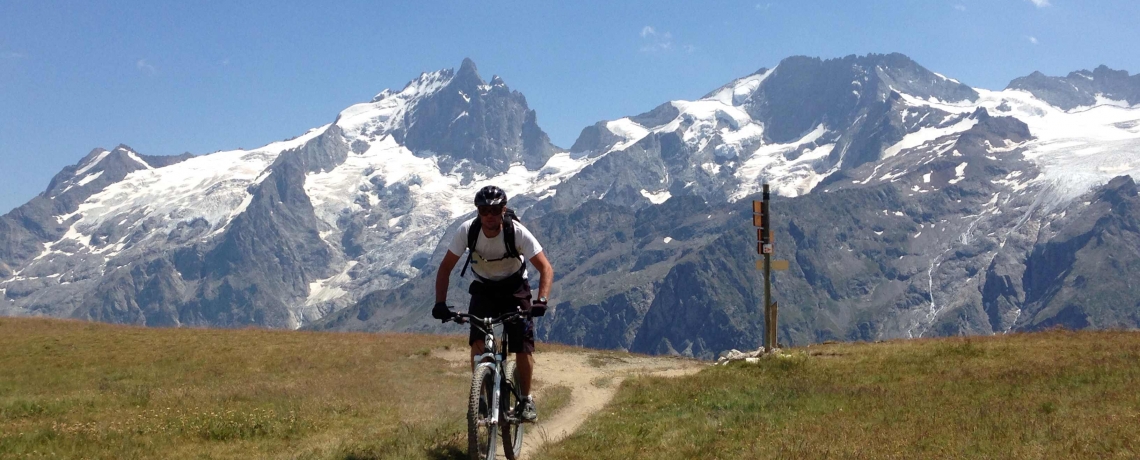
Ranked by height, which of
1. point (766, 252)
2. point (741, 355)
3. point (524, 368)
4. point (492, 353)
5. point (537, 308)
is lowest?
point (741, 355)

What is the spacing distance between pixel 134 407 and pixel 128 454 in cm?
572

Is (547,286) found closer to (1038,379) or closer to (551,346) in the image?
(1038,379)

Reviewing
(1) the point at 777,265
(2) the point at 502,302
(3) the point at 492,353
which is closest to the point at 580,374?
(1) the point at 777,265

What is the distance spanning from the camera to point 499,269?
14500 millimetres

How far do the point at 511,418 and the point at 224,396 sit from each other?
→ 396 inches

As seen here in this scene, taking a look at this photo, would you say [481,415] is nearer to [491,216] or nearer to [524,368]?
[524,368]

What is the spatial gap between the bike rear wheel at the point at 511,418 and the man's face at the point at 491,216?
2426mm

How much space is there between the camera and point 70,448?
1536 centimetres

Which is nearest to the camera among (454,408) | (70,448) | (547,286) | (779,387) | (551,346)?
(547,286)

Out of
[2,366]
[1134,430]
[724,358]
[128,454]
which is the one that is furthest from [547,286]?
[2,366]

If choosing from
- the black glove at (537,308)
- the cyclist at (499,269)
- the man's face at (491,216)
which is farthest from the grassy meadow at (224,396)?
the man's face at (491,216)

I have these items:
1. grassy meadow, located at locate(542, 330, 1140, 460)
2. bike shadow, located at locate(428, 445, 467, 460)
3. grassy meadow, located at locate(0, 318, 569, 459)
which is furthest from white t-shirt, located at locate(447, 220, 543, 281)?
grassy meadow, located at locate(542, 330, 1140, 460)

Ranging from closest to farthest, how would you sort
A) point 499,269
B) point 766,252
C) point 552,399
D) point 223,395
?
1. point 499,269
2. point 223,395
3. point 552,399
4. point 766,252

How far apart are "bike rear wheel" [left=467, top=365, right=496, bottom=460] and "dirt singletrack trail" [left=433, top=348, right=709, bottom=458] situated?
2138 mm
